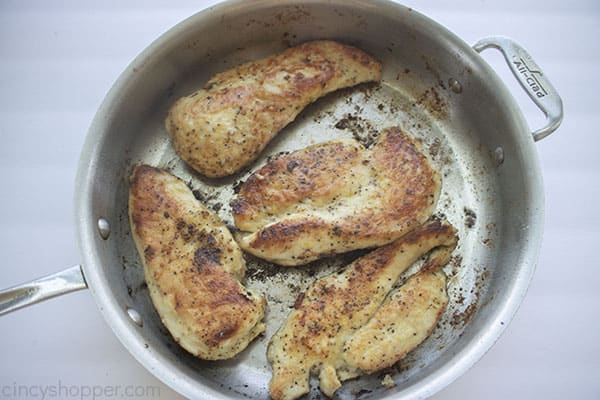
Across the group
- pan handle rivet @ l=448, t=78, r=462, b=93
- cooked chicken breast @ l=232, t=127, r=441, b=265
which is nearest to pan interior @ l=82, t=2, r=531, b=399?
pan handle rivet @ l=448, t=78, r=462, b=93

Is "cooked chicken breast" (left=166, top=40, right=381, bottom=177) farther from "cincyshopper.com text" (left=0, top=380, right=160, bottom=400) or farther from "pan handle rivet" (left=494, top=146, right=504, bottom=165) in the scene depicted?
"cincyshopper.com text" (left=0, top=380, right=160, bottom=400)

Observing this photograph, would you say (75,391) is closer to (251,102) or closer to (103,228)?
(103,228)

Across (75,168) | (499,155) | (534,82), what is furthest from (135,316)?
(534,82)

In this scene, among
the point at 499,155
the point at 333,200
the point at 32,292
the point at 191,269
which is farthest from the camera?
the point at 499,155

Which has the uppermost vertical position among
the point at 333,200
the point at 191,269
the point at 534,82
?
the point at 534,82

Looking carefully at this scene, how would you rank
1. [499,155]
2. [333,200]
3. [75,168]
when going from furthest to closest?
1. [75,168]
2. [499,155]
3. [333,200]

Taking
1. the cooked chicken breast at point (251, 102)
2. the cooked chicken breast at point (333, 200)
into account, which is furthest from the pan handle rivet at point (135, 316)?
the cooked chicken breast at point (251, 102)

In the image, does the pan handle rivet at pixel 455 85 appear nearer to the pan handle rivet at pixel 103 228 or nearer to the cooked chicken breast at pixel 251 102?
the cooked chicken breast at pixel 251 102
